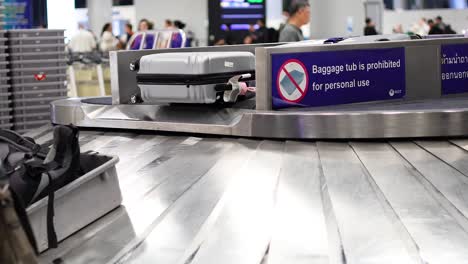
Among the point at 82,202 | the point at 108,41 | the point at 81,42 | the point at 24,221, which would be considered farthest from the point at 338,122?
the point at 81,42

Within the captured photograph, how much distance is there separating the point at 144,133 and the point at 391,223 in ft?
11.3

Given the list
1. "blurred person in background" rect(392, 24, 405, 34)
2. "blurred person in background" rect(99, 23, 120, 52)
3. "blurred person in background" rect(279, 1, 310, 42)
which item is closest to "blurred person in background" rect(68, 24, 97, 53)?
"blurred person in background" rect(99, 23, 120, 52)

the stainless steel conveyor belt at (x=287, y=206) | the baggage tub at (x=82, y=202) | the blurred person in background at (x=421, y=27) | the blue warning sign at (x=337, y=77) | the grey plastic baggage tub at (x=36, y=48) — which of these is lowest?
the stainless steel conveyor belt at (x=287, y=206)

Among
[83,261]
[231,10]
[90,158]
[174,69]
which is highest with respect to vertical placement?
[231,10]

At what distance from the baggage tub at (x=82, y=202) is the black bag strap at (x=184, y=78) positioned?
2413mm

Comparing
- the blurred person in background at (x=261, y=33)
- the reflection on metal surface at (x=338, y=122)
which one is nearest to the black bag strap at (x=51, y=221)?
the reflection on metal surface at (x=338, y=122)

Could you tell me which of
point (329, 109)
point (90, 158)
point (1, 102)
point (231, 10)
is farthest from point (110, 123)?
point (231, 10)

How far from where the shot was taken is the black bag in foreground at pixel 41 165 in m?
2.69

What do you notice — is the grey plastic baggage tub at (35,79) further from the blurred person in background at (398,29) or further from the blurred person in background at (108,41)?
the blurred person in background at (398,29)

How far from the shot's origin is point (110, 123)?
629 cm

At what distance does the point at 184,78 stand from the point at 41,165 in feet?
9.93

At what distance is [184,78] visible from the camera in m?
5.77

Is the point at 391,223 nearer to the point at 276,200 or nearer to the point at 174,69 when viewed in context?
the point at 276,200

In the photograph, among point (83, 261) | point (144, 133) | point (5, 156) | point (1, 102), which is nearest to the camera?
point (83, 261)
